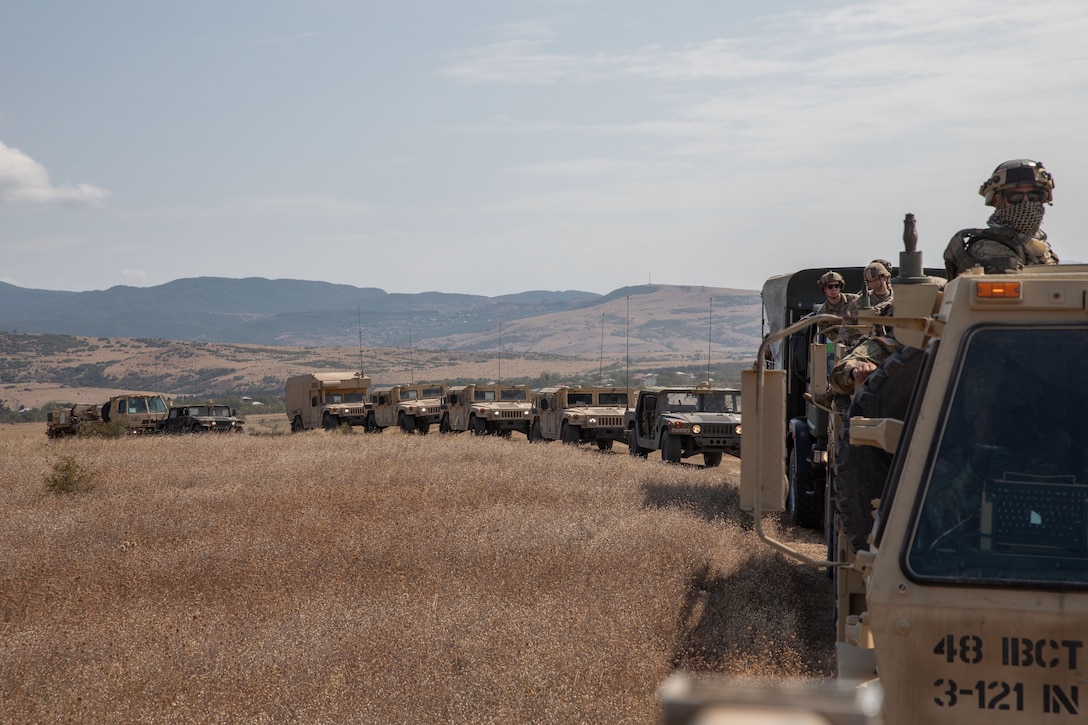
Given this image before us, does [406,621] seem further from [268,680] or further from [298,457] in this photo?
[298,457]

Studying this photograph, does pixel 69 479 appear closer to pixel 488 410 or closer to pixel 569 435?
pixel 569 435

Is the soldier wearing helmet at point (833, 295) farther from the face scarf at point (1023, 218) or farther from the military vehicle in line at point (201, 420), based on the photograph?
the military vehicle in line at point (201, 420)

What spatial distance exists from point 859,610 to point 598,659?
1642mm

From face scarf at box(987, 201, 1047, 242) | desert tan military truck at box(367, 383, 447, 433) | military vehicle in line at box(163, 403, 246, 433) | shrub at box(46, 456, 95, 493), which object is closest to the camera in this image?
face scarf at box(987, 201, 1047, 242)

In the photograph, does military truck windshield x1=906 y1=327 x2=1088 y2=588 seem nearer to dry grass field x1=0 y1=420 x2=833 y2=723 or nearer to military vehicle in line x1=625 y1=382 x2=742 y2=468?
dry grass field x1=0 y1=420 x2=833 y2=723

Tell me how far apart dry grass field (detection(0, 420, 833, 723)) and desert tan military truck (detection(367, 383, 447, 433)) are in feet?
56.4

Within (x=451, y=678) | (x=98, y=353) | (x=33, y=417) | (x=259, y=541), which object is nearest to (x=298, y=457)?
(x=259, y=541)

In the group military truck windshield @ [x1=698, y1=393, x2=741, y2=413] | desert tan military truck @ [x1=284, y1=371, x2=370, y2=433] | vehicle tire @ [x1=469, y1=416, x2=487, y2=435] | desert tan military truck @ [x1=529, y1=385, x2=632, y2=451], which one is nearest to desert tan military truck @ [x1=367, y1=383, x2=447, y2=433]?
desert tan military truck @ [x1=284, y1=371, x2=370, y2=433]

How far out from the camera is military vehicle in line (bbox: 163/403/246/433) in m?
32.2

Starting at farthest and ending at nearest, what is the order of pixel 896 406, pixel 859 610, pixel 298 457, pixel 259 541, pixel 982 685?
1. pixel 298 457
2. pixel 259 541
3. pixel 859 610
4. pixel 896 406
5. pixel 982 685

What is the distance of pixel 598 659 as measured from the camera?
594 centimetres

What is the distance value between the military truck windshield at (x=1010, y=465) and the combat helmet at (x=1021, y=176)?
164 cm

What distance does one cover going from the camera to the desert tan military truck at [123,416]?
34156 mm

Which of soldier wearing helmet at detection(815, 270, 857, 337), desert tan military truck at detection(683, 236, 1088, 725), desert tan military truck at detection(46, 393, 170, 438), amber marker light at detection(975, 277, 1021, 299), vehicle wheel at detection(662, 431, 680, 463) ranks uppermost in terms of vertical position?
soldier wearing helmet at detection(815, 270, 857, 337)
